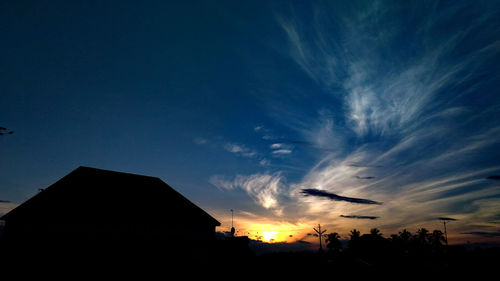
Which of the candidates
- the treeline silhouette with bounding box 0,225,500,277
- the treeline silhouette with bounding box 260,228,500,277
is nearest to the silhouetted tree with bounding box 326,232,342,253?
the treeline silhouette with bounding box 260,228,500,277

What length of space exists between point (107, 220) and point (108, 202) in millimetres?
1644

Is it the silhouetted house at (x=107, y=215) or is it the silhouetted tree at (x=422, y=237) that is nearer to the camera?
the silhouetted house at (x=107, y=215)

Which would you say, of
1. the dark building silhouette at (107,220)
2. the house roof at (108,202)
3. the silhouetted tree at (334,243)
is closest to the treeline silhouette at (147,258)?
the dark building silhouette at (107,220)

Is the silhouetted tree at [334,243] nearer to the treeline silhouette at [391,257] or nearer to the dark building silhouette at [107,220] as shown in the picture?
the treeline silhouette at [391,257]

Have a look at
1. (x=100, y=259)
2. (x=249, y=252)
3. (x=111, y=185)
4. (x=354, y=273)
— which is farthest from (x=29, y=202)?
(x=354, y=273)

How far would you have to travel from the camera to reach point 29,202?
720 inches

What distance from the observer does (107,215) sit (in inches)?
749

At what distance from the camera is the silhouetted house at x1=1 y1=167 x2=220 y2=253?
1755 centimetres

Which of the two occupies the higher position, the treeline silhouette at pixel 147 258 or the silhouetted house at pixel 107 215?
the silhouetted house at pixel 107 215

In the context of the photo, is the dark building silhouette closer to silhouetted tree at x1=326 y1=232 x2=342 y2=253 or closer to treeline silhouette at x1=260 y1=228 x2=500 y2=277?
treeline silhouette at x1=260 y1=228 x2=500 y2=277

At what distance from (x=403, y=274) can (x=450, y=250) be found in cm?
7238

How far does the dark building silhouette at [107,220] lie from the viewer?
17.5 m

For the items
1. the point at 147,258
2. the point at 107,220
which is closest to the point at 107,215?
the point at 107,220

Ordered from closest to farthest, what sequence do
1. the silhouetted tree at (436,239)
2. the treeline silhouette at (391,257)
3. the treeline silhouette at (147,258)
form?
the treeline silhouette at (147,258) < the treeline silhouette at (391,257) < the silhouetted tree at (436,239)
